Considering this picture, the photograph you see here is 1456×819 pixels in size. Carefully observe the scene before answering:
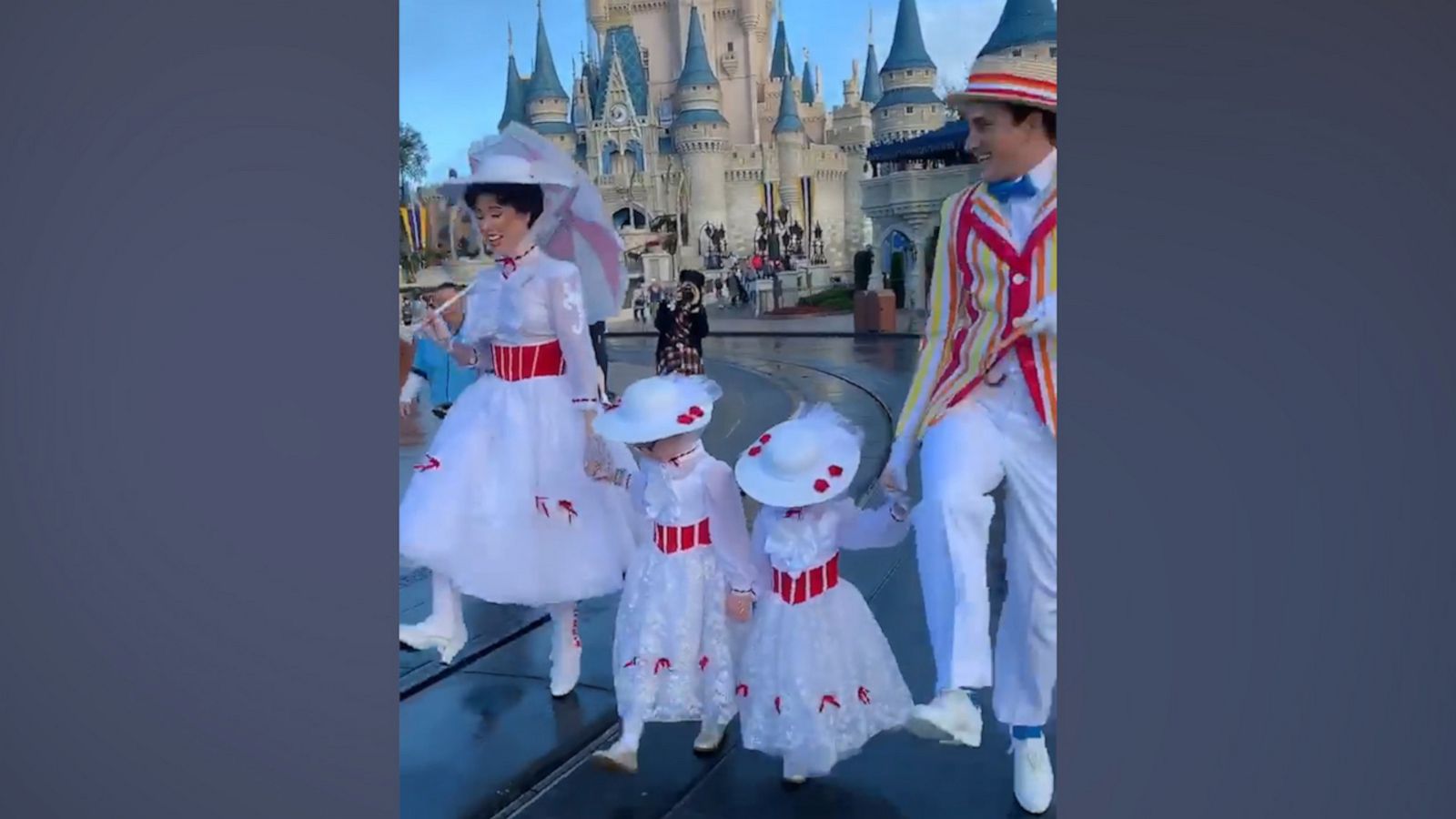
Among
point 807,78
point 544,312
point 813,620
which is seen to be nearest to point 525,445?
point 544,312

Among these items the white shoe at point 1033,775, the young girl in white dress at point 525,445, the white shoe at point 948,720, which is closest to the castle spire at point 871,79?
the young girl in white dress at point 525,445

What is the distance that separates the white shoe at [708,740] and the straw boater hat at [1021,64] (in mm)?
1436

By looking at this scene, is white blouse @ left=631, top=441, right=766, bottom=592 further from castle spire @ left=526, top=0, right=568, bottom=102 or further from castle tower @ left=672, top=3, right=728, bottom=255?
castle spire @ left=526, top=0, right=568, bottom=102

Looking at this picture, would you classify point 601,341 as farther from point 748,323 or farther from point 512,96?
point 512,96

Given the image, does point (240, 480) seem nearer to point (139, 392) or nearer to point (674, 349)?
point (139, 392)

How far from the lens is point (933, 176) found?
2697mm

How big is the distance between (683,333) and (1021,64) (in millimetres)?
1076

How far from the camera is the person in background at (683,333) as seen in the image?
3.01m

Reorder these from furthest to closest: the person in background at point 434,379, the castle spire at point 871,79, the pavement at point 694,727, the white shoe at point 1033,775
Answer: the person in background at point 434,379
the castle spire at point 871,79
the pavement at point 694,727
the white shoe at point 1033,775

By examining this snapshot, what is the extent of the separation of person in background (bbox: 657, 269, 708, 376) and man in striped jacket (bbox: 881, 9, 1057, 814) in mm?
782

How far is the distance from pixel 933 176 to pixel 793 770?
4.32 ft

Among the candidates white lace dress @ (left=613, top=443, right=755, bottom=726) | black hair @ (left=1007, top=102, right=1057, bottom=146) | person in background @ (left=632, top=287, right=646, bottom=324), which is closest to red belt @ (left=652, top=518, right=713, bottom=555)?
white lace dress @ (left=613, top=443, right=755, bottom=726)

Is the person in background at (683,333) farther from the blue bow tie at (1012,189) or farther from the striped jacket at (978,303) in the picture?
the blue bow tie at (1012,189)

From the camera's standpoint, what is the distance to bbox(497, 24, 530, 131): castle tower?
320 centimetres
